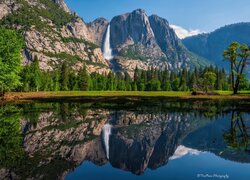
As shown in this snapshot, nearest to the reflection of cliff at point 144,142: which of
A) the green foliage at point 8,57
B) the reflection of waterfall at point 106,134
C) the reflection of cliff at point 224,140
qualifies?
the reflection of waterfall at point 106,134

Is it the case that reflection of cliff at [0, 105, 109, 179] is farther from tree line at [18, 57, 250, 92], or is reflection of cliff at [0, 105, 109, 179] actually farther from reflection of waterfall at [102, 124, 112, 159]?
tree line at [18, 57, 250, 92]

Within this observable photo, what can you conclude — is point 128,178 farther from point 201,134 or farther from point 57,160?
point 201,134

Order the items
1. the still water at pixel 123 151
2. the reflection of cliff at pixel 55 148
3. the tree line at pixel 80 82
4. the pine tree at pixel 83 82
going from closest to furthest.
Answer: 1. the reflection of cliff at pixel 55 148
2. the still water at pixel 123 151
3. the tree line at pixel 80 82
4. the pine tree at pixel 83 82

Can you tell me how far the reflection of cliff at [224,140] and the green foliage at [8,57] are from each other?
49.4 m

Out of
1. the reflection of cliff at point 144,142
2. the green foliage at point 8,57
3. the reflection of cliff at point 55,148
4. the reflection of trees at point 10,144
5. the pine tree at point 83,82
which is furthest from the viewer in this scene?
the pine tree at point 83,82

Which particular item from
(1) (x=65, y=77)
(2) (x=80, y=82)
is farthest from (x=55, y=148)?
(1) (x=65, y=77)

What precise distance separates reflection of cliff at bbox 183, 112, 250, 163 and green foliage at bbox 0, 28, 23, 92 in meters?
49.4

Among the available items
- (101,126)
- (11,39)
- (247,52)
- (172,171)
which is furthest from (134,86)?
(172,171)

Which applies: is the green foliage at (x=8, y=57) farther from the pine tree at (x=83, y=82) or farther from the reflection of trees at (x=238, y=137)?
the pine tree at (x=83, y=82)

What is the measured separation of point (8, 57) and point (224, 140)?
182ft

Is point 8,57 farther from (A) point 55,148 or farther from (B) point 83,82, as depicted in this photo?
(B) point 83,82

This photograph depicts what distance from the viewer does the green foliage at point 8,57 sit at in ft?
204

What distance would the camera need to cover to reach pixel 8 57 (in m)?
63.7

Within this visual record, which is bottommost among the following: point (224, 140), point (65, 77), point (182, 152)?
point (182, 152)
